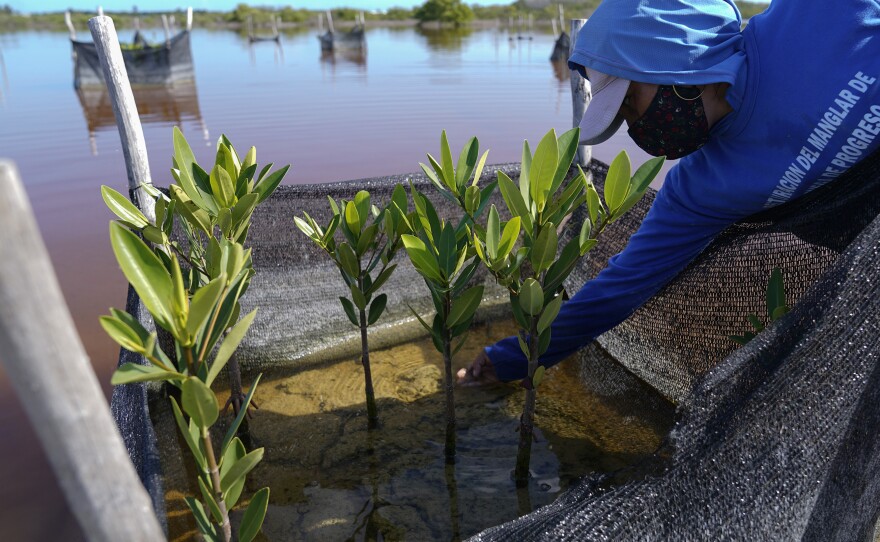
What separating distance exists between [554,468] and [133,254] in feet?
5.37

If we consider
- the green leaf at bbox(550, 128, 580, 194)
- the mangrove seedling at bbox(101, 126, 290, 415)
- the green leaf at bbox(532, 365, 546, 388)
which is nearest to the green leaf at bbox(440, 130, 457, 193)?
the green leaf at bbox(550, 128, 580, 194)

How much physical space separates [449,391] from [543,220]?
2.15 feet

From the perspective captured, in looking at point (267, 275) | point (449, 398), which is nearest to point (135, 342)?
point (449, 398)

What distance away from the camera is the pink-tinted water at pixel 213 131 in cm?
281

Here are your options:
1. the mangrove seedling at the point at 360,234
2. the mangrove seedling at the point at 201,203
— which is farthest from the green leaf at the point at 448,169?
the mangrove seedling at the point at 201,203

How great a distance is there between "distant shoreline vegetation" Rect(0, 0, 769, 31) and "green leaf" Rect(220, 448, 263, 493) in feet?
118

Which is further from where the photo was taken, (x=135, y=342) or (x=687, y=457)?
(x=687, y=457)

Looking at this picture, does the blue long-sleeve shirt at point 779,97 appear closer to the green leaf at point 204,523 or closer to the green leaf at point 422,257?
the green leaf at point 422,257

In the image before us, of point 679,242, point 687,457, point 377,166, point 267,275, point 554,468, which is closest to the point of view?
point 687,457

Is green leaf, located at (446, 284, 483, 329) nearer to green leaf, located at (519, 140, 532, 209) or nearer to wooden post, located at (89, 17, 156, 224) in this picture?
green leaf, located at (519, 140, 532, 209)

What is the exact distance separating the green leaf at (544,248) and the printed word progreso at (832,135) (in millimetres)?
616

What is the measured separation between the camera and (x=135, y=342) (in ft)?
3.52

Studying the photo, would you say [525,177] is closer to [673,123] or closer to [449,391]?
[673,123]

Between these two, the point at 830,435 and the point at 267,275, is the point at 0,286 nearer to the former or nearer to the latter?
the point at 830,435
